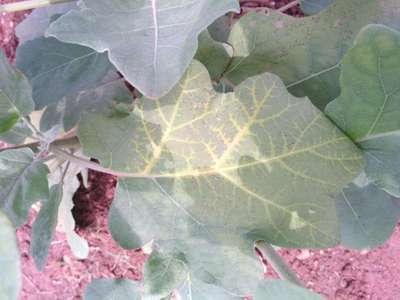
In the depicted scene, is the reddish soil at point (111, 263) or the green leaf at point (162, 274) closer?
the green leaf at point (162, 274)

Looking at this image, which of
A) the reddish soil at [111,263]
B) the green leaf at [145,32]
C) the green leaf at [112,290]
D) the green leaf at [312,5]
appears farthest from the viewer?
the reddish soil at [111,263]

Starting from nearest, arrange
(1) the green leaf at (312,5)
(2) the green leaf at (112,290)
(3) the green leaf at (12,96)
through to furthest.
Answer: (3) the green leaf at (12,96)
(2) the green leaf at (112,290)
(1) the green leaf at (312,5)

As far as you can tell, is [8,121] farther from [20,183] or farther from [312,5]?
[312,5]

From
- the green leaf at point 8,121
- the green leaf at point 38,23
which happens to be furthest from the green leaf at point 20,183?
the green leaf at point 38,23

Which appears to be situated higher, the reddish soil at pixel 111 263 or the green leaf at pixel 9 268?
the green leaf at pixel 9 268

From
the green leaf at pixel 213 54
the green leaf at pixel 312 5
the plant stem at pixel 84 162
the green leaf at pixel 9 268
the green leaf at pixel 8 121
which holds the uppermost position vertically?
the green leaf at pixel 9 268

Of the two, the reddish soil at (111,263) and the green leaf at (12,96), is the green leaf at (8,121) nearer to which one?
the green leaf at (12,96)

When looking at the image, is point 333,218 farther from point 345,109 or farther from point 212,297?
point 212,297

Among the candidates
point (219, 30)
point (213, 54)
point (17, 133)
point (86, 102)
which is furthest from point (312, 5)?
point (17, 133)
